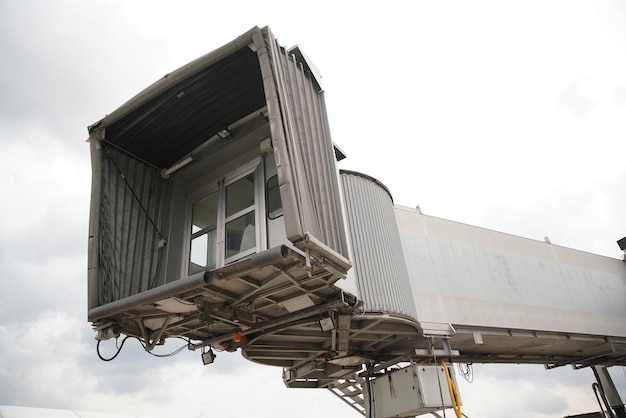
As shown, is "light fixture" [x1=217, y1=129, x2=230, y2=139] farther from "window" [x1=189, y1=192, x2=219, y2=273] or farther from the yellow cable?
Answer: the yellow cable

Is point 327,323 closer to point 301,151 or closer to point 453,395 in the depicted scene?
point 301,151

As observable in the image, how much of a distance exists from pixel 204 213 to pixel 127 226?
5.59ft

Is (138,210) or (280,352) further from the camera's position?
(280,352)

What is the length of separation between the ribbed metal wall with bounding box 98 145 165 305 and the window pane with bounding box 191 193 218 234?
73cm

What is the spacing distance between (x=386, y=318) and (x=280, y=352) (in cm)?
358

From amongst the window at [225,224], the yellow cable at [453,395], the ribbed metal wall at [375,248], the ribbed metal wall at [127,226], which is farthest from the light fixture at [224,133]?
the yellow cable at [453,395]

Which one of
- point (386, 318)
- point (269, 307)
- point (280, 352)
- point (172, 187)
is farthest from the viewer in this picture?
point (280, 352)

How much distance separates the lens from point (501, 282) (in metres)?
14.4

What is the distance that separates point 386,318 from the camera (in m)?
9.51

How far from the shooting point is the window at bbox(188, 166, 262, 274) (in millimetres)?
8875

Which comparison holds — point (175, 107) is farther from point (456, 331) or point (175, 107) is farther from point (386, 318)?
point (456, 331)

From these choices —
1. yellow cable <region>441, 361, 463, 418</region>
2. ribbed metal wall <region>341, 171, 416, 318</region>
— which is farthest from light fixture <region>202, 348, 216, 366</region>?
yellow cable <region>441, 361, 463, 418</region>

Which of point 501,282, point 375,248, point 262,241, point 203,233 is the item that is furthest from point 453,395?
point 203,233

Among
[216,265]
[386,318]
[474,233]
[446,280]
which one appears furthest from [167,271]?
[474,233]
